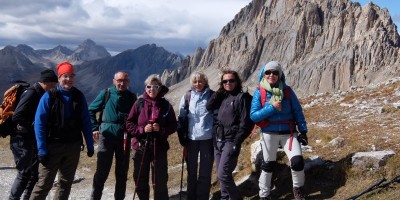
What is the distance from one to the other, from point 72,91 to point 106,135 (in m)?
1.92

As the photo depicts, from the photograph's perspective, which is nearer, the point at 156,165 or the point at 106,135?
the point at 156,165

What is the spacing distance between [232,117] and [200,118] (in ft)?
2.95

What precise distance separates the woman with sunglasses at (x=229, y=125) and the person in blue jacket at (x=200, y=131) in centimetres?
25

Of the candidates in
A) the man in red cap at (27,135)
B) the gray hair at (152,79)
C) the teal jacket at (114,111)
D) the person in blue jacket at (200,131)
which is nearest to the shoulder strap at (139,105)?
the gray hair at (152,79)

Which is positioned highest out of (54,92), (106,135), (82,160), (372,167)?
(54,92)

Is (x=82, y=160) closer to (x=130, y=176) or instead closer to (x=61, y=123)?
(x=130, y=176)

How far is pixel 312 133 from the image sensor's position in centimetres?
1627

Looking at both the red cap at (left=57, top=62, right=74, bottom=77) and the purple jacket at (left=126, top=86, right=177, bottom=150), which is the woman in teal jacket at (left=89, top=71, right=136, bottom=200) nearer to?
the purple jacket at (left=126, top=86, right=177, bottom=150)

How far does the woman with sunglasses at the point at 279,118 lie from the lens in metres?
9.30

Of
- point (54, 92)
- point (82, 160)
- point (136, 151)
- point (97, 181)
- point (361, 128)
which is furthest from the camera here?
point (82, 160)

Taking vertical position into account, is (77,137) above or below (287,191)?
above

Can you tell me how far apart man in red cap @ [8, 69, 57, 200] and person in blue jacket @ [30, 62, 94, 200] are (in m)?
0.79

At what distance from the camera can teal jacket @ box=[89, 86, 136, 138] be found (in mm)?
10789

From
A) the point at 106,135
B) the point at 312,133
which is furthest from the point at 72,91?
the point at 312,133
